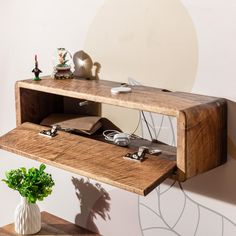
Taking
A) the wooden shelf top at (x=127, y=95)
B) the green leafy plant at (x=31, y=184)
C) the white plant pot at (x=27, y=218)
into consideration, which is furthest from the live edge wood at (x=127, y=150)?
the white plant pot at (x=27, y=218)

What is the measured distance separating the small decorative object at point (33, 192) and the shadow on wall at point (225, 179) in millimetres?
670

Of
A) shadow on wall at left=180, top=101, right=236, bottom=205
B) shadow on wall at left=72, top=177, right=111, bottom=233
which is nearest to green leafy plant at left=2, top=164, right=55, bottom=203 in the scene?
shadow on wall at left=72, top=177, right=111, bottom=233

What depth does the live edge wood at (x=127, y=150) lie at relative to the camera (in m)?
1.46

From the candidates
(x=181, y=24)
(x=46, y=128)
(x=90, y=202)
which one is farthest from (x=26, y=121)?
(x=181, y=24)

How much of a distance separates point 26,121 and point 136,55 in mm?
539

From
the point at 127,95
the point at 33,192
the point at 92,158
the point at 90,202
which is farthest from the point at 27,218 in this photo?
the point at 127,95

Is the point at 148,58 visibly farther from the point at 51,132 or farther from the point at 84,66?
the point at 51,132

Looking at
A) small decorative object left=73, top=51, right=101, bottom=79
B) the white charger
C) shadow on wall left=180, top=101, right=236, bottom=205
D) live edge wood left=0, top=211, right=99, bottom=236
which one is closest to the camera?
shadow on wall left=180, top=101, right=236, bottom=205

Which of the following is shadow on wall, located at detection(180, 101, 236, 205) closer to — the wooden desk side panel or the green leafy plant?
the wooden desk side panel

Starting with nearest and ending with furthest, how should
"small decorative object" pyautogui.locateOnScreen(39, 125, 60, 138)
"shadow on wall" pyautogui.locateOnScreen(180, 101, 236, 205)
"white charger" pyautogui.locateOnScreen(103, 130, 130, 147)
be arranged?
"shadow on wall" pyautogui.locateOnScreen(180, 101, 236, 205) → "white charger" pyautogui.locateOnScreen(103, 130, 130, 147) → "small decorative object" pyautogui.locateOnScreen(39, 125, 60, 138)

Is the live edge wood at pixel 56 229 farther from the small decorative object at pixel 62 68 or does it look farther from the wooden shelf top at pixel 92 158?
the small decorative object at pixel 62 68

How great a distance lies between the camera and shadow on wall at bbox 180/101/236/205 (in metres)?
1.59

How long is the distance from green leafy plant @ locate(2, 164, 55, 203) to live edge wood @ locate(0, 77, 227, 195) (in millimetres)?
212

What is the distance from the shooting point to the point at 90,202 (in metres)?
Answer: 2.14
